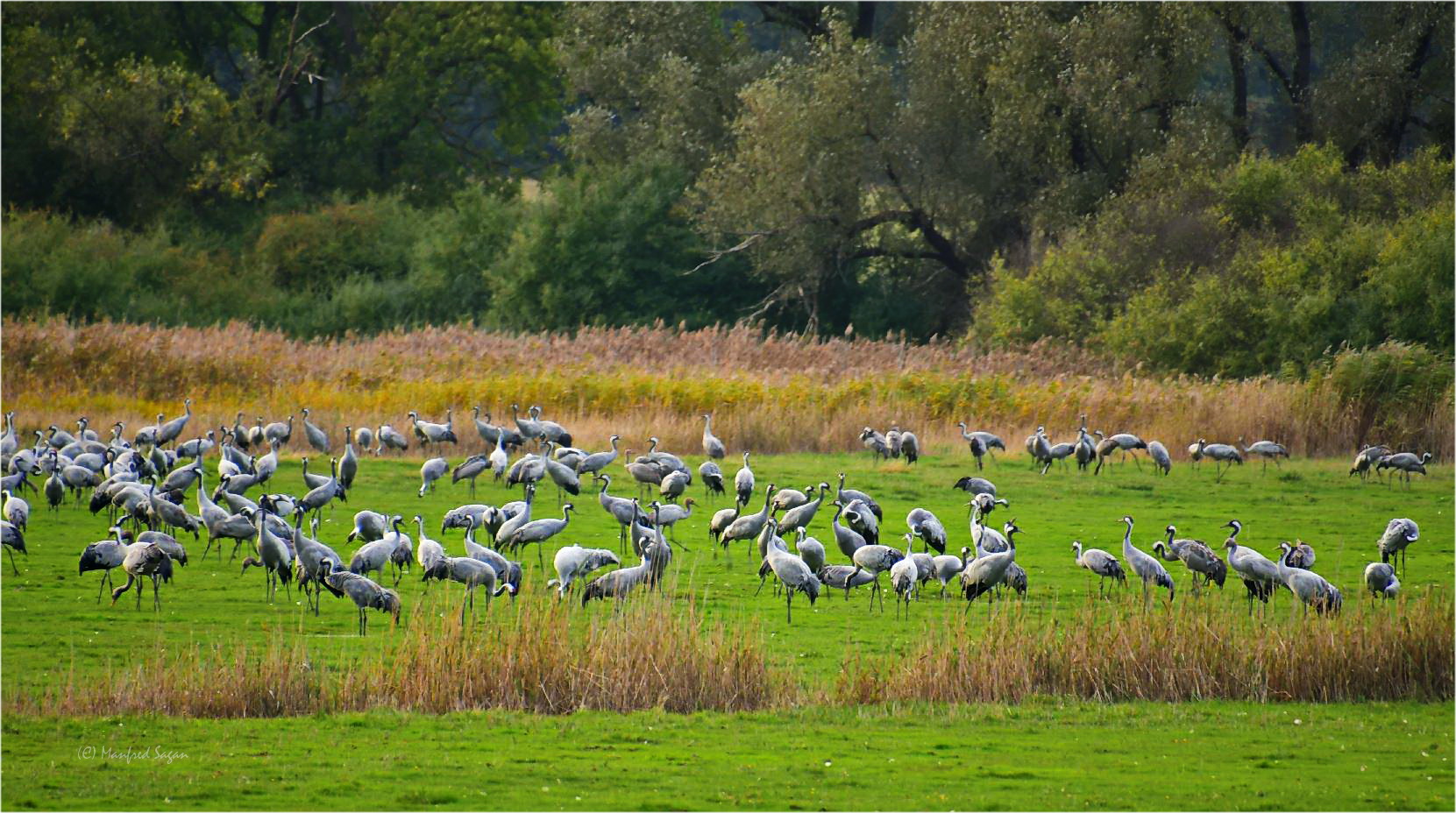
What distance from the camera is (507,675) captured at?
1195cm

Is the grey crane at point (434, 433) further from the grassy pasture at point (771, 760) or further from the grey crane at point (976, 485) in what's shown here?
the grassy pasture at point (771, 760)

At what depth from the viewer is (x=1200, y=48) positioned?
41438 millimetres

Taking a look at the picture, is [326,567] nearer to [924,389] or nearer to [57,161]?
[924,389]

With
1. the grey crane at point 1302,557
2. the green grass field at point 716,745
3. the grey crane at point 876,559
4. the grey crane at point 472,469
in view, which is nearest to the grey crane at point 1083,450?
the grey crane at point 472,469

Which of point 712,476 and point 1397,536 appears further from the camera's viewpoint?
point 712,476

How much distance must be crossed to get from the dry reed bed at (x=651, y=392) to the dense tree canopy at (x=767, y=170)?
4729mm

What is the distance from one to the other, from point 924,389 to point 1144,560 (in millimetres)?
16441

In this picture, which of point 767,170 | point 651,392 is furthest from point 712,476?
point 767,170

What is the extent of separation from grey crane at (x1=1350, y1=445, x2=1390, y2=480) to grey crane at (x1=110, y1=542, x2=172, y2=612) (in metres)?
17.9

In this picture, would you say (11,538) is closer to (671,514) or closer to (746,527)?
(671,514)

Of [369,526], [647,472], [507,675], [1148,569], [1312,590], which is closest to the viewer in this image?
[507,675]

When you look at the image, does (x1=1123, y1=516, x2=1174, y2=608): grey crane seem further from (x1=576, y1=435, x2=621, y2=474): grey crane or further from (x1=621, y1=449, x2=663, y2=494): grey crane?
(x1=576, y1=435, x2=621, y2=474): grey crane

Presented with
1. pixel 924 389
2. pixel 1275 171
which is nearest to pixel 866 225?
pixel 1275 171

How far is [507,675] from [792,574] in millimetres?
3711
